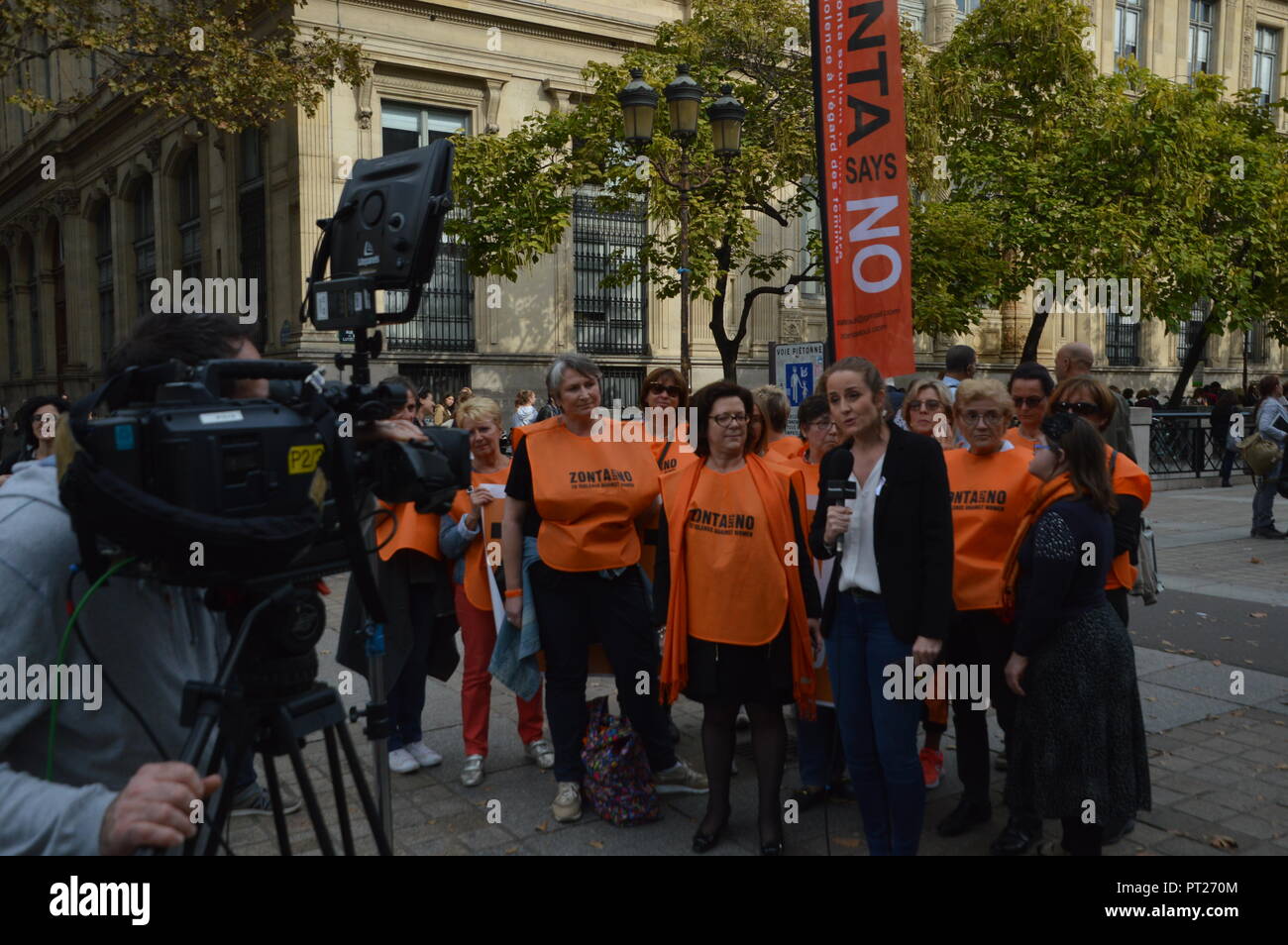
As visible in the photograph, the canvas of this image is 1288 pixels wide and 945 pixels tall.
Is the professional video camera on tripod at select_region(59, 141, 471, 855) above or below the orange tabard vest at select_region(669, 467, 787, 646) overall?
above

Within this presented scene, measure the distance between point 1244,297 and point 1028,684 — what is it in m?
23.2

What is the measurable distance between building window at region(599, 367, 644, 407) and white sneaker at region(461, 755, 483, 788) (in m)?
19.0

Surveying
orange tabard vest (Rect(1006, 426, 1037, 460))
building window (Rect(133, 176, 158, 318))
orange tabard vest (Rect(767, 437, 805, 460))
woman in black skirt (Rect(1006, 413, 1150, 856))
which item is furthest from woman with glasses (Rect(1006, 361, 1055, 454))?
building window (Rect(133, 176, 158, 318))

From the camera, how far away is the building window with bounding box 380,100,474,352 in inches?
851

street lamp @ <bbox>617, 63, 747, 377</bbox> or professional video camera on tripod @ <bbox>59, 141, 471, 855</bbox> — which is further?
street lamp @ <bbox>617, 63, 747, 377</bbox>

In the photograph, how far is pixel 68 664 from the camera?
1703 mm

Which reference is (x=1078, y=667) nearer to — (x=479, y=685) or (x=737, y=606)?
(x=737, y=606)

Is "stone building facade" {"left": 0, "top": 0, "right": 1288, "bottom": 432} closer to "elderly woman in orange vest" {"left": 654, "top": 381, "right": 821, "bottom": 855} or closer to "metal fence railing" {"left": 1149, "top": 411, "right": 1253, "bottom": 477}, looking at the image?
"metal fence railing" {"left": 1149, "top": 411, "right": 1253, "bottom": 477}

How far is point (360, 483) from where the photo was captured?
219cm

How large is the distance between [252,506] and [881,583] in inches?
101

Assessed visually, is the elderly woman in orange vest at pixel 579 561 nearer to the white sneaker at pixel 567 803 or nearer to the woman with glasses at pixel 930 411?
the white sneaker at pixel 567 803

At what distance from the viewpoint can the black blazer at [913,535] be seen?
3.68 meters

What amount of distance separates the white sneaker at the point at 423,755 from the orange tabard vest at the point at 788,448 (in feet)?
7.99
